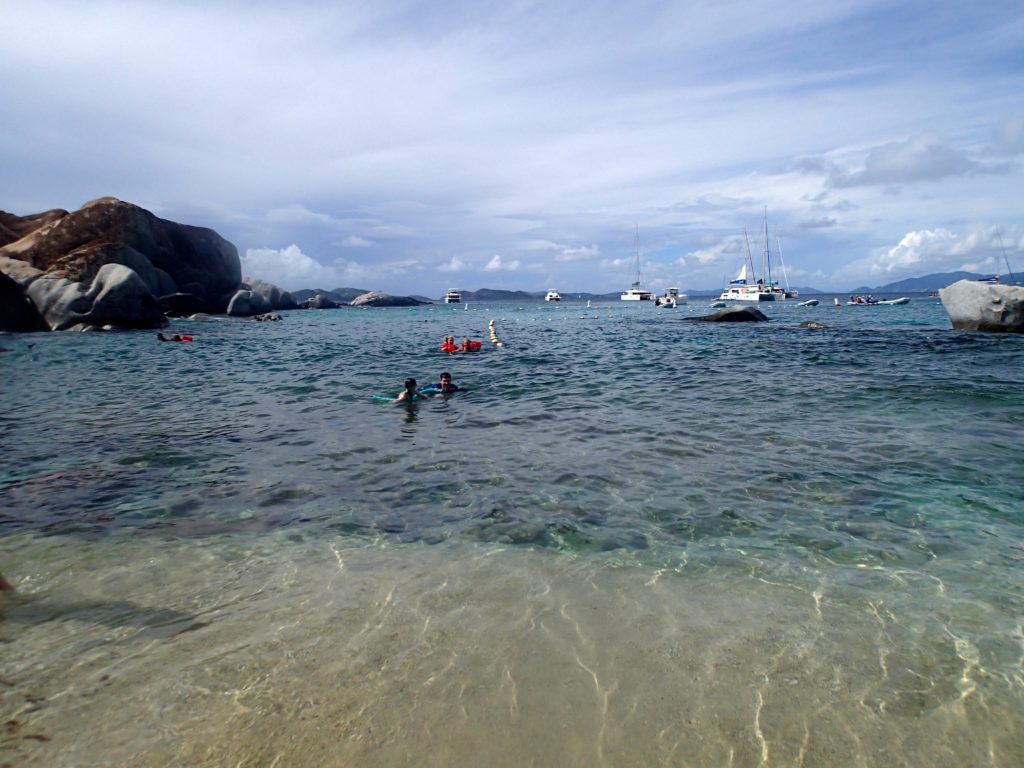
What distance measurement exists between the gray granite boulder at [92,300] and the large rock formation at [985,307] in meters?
54.8

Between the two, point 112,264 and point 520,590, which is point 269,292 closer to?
point 112,264

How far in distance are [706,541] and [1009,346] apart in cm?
2436

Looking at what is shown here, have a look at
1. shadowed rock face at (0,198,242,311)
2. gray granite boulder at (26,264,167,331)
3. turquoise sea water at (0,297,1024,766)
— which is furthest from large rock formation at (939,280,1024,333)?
shadowed rock face at (0,198,242,311)

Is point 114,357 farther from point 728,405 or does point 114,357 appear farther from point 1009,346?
point 1009,346

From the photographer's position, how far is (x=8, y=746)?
3578 mm

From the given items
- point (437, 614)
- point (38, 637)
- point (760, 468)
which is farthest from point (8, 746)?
point (760, 468)

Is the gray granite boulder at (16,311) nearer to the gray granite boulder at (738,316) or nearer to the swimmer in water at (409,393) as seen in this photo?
the swimmer in water at (409,393)

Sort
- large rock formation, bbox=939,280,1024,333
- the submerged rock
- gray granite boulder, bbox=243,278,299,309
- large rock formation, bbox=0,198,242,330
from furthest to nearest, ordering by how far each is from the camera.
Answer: gray granite boulder, bbox=243,278,299,309 → the submerged rock → large rock formation, bbox=0,198,242,330 → large rock formation, bbox=939,280,1024,333

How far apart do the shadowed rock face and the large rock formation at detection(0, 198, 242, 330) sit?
3.1 inches

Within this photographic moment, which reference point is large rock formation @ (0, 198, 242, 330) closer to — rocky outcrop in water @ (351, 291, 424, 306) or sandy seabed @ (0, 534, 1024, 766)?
rocky outcrop in water @ (351, 291, 424, 306)

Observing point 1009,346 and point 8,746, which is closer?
point 8,746

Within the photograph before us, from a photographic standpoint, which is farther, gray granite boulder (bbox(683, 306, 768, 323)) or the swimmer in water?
gray granite boulder (bbox(683, 306, 768, 323))

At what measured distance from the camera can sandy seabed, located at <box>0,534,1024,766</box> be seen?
141 inches

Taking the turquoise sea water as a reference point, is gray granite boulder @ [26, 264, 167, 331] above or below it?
above
